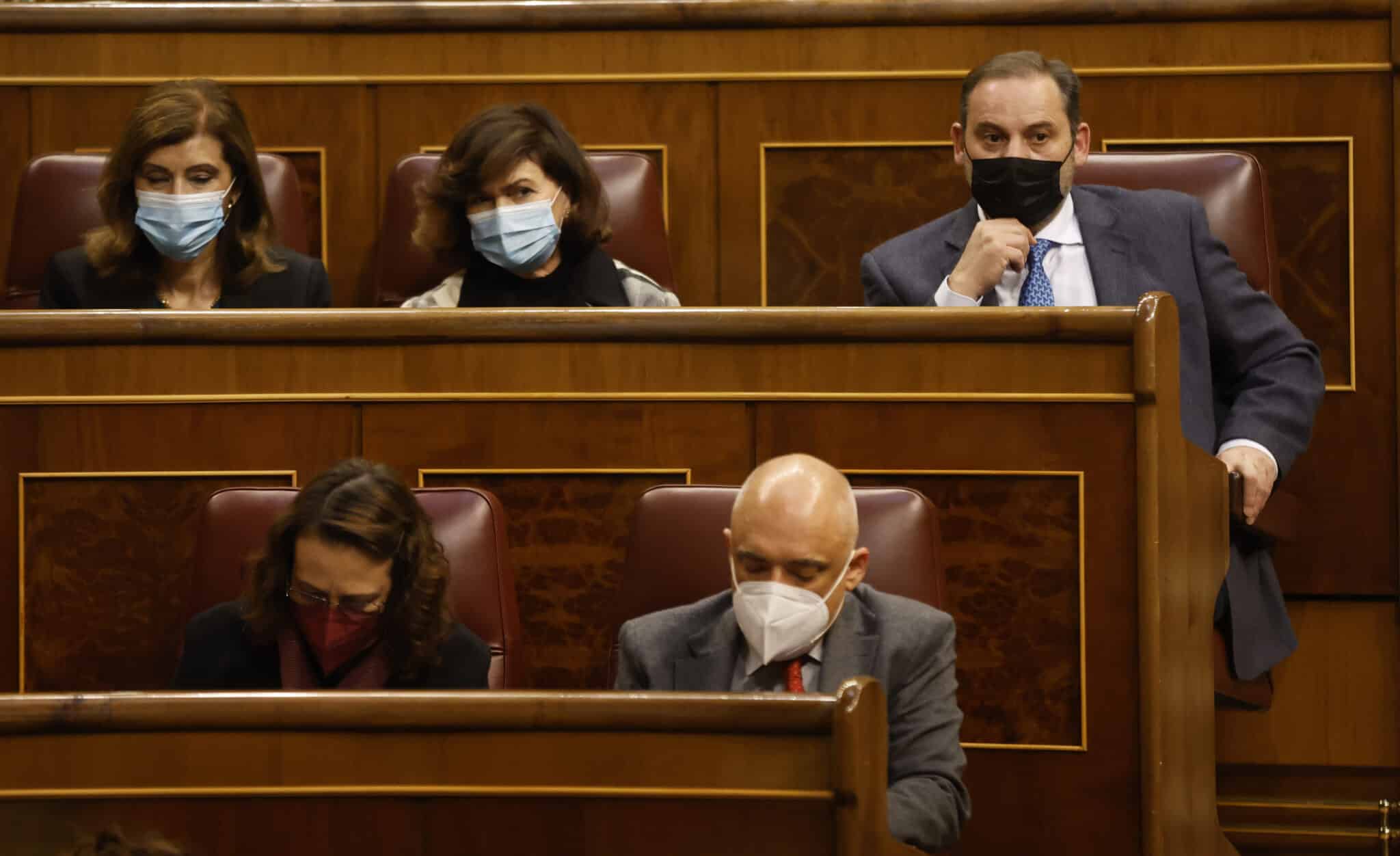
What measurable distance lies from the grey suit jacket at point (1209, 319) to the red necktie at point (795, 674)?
371 mm

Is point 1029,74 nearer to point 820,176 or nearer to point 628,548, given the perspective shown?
point 820,176

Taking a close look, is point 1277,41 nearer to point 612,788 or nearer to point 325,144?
point 325,144

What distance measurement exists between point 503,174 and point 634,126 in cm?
22

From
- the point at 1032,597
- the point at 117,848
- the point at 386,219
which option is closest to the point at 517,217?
the point at 386,219

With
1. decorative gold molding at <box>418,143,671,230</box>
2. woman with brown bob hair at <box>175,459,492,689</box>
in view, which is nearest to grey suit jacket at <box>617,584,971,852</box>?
woman with brown bob hair at <box>175,459,492,689</box>

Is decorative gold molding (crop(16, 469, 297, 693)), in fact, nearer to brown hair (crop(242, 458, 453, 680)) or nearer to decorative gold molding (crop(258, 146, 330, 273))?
brown hair (crop(242, 458, 453, 680))

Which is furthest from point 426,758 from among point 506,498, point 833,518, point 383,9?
point 383,9

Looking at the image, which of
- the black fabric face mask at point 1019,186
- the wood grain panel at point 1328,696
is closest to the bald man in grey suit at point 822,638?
the black fabric face mask at point 1019,186

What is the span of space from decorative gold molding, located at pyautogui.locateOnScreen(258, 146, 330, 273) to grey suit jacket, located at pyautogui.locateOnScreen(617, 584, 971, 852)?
2.24 feet

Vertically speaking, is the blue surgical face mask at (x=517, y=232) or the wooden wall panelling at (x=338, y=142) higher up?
the wooden wall panelling at (x=338, y=142)

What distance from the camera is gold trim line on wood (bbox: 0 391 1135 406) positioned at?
1113 mm

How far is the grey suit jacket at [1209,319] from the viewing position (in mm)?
1224

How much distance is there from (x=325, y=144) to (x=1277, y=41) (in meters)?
0.74

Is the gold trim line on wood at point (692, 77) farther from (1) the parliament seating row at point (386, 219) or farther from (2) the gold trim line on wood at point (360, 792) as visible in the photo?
(2) the gold trim line on wood at point (360, 792)
